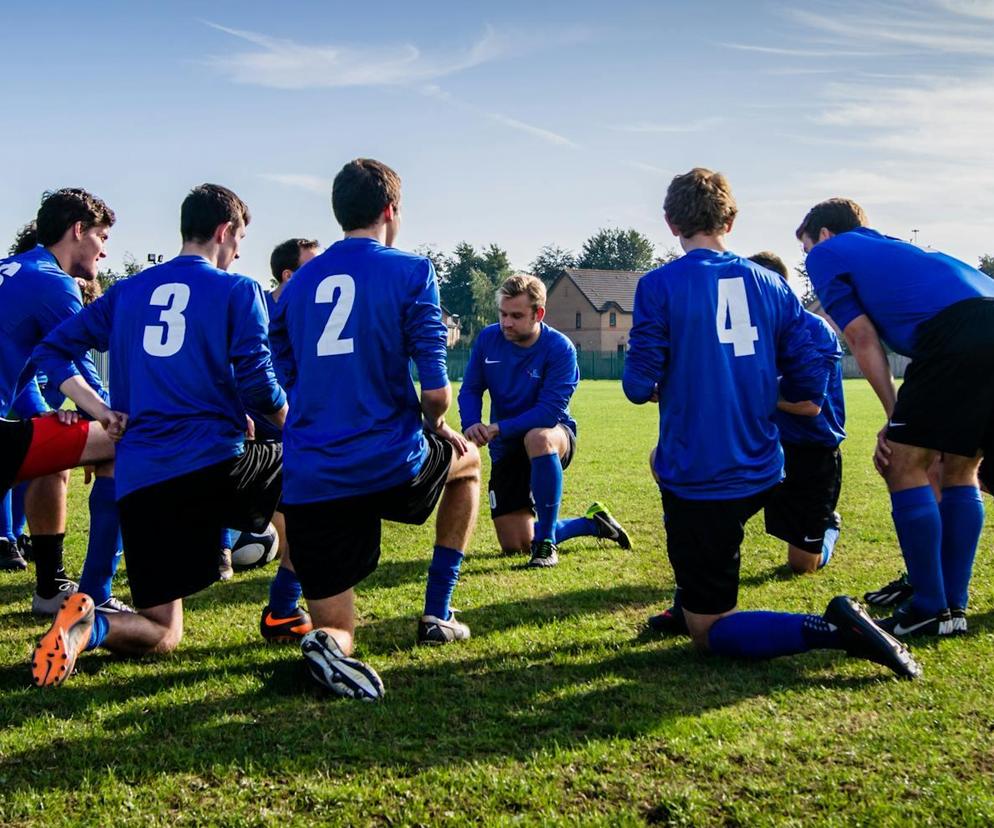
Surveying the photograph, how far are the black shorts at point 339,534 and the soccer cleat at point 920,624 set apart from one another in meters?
2.48

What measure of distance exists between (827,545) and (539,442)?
7.05 ft

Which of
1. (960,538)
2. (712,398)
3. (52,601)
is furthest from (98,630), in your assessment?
(960,538)

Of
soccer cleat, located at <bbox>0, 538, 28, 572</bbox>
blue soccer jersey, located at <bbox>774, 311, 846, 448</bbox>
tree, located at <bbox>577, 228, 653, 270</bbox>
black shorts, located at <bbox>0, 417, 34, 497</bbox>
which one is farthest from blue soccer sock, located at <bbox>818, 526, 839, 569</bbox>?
tree, located at <bbox>577, 228, 653, 270</bbox>

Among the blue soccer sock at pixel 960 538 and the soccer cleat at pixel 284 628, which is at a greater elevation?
the blue soccer sock at pixel 960 538

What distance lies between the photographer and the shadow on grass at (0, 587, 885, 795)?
3289 mm

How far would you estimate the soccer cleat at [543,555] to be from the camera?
22.1ft

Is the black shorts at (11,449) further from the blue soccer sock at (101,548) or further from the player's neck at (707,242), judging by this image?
the player's neck at (707,242)

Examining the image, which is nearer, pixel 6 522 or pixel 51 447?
pixel 51 447

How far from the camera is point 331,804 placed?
293 centimetres

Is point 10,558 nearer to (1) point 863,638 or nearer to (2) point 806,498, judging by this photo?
(2) point 806,498

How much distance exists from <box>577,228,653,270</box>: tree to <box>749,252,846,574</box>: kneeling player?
116 metres

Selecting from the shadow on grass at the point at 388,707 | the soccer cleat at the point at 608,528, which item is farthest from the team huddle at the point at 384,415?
the soccer cleat at the point at 608,528

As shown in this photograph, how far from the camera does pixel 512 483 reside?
741cm

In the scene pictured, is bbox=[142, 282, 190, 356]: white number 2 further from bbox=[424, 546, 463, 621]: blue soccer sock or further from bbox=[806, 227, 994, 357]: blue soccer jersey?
bbox=[806, 227, 994, 357]: blue soccer jersey
